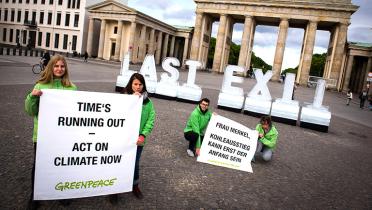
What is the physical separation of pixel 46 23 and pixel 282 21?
52683mm

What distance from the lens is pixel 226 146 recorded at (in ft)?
22.8

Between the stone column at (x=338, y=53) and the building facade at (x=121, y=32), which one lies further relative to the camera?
the building facade at (x=121, y=32)

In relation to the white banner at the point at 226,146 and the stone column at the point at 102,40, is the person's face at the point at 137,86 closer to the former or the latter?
the white banner at the point at 226,146

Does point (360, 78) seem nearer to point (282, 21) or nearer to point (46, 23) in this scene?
point (282, 21)

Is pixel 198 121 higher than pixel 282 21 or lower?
lower

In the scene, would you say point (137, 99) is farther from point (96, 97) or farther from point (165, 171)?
point (165, 171)

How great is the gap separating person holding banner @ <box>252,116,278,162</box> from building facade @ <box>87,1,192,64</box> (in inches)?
2083

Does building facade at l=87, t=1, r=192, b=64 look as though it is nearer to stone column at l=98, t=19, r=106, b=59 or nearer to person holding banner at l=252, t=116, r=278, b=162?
stone column at l=98, t=19, r=106, b=59

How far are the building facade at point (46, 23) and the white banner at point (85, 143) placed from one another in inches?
2715

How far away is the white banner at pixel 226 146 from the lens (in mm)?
6840

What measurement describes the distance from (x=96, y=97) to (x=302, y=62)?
58.0 metres

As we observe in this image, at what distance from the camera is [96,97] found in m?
3.99

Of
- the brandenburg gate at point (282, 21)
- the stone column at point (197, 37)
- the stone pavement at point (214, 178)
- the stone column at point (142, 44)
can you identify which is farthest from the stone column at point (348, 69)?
the stone pavement at point (214, 178)

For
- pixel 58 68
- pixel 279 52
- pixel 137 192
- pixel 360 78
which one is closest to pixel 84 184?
pixel 137 192
